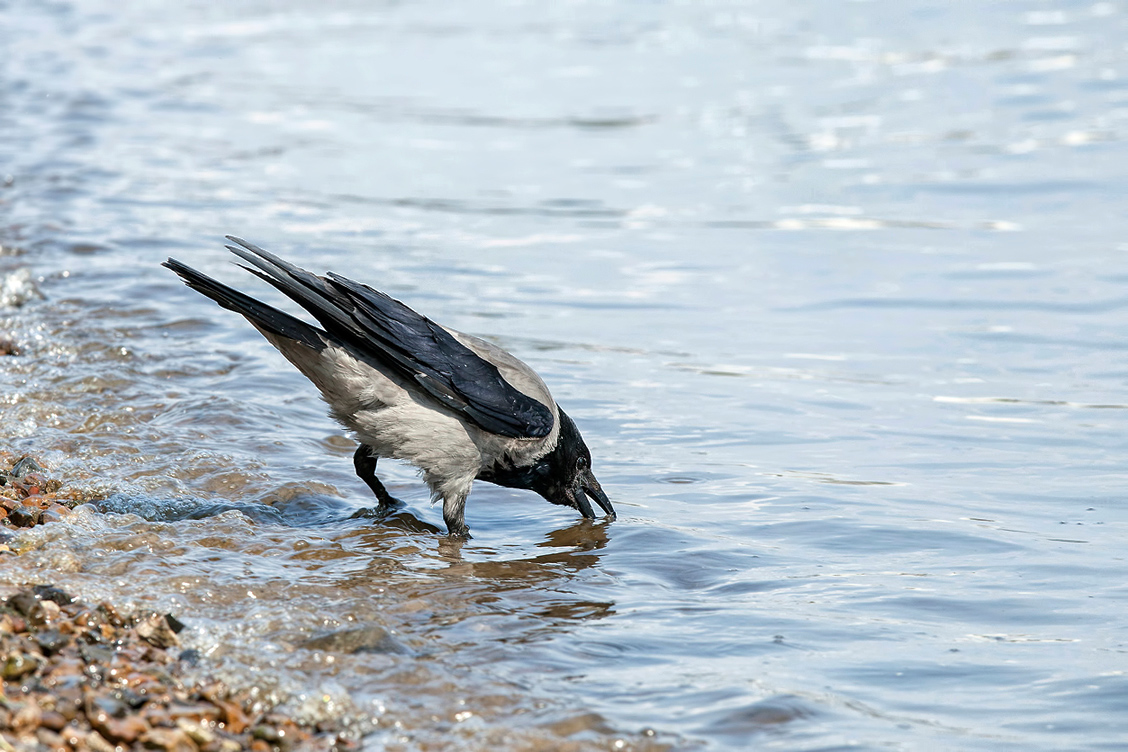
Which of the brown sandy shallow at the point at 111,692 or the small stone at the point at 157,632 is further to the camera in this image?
the small stone at the point at 157,632

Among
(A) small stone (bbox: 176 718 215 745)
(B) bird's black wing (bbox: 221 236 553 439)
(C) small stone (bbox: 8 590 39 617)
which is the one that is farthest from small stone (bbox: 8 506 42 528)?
(A) small stone (bbox: 176 718 215 745)

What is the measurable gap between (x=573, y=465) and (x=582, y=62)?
14.9 m

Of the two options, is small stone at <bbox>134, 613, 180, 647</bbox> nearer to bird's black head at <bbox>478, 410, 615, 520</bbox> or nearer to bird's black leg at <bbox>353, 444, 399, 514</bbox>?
bird's black leg at <bbox>353, 444, 399, 514</bbox>

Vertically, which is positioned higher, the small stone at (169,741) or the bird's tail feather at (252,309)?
the bird's tail feather at (252,309)

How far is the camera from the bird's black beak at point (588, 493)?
19.8 feet

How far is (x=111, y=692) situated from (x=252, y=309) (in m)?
2.15

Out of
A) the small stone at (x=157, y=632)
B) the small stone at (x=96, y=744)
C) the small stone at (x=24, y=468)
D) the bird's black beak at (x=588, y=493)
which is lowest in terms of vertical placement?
the bird's black beak at (x=588, y=493)

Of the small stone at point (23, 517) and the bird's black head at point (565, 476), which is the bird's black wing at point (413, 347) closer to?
the bird's black head at point (565, 476)

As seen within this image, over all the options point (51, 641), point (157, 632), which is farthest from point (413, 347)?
point (51, 641)

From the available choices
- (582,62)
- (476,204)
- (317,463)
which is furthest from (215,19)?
(317,463)

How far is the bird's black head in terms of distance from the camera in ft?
19.6

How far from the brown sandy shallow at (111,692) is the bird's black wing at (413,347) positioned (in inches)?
67.6

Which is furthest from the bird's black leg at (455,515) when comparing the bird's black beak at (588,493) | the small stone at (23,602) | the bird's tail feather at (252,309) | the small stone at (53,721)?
the small stone at (53,721)

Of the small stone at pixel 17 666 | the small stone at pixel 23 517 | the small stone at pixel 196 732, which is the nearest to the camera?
the small stone at pixel 196 732
